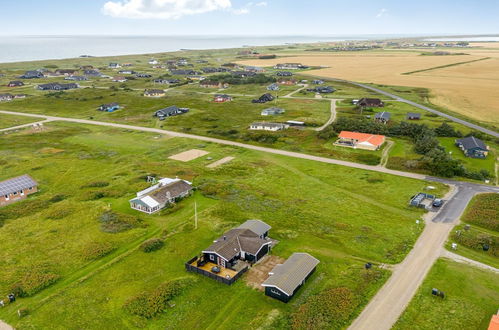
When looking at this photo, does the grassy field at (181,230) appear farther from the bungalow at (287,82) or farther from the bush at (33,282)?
the bungalow at (287,82)

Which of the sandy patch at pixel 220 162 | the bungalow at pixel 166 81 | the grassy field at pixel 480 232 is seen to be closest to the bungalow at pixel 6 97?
the bungalow at pixel 166 81

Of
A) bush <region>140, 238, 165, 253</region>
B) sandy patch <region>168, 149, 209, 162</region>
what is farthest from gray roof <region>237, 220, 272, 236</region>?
sandy patch <region>168, 149, 209, 162</region>

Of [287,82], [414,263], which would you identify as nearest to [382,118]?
[414,263]

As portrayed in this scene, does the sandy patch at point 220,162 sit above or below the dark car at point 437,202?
above

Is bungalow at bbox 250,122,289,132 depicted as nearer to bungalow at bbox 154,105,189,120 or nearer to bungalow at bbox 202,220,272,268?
bungalow at bbox 154,105,189,120

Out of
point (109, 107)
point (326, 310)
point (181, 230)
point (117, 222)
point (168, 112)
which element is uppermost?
point (109, 107)

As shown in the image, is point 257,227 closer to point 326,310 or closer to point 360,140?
point 326,310
